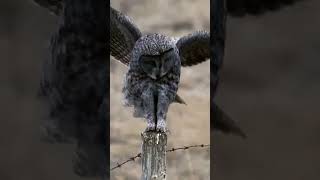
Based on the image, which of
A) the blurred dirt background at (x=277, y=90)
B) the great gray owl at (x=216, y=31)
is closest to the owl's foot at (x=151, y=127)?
the great gray owl at (x=216, y=31)

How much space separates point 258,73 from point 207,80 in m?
0.14

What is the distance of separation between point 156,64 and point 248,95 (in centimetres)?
28

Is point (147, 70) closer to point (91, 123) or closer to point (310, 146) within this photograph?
point (91, 123)

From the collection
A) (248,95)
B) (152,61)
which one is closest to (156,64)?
(152,61)

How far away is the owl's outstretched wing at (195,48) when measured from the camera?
1726 mm

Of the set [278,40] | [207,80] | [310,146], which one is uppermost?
[278,40]

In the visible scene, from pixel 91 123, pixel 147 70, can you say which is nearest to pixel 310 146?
pixel 147 70

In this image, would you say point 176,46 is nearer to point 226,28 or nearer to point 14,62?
point 226,28

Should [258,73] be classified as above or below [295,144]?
above

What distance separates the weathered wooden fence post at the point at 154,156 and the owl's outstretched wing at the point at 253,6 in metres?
0.39

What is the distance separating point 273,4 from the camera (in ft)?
5.57

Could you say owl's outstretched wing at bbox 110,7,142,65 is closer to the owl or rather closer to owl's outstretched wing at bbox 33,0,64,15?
the owl

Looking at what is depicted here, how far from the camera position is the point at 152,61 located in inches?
64.1

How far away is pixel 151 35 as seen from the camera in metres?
1.69
